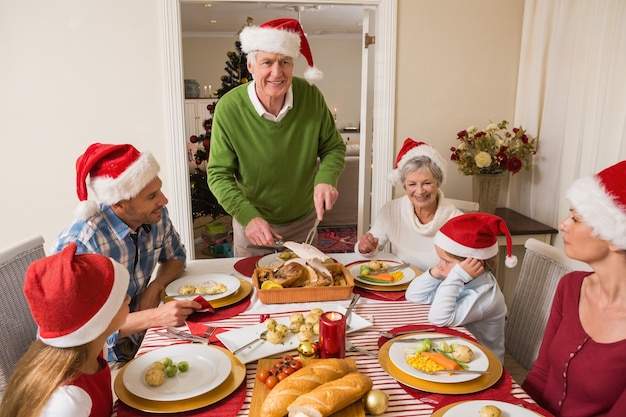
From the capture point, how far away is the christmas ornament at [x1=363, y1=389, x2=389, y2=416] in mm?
1086

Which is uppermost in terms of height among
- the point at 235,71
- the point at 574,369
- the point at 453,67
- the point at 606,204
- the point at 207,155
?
the point at 235,71

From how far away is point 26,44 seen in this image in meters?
2.84

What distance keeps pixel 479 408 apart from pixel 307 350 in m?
0.44

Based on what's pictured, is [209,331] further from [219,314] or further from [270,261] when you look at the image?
[270,261]

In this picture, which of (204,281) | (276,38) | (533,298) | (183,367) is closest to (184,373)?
(183,367)

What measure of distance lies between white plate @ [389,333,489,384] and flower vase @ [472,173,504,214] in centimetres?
184

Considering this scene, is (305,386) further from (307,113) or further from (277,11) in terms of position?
(277,11)

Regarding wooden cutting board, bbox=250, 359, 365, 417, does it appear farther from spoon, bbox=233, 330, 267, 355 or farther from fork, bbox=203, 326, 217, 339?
fork, bbox=203, 326, 217, 339

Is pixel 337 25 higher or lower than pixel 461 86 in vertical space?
higher

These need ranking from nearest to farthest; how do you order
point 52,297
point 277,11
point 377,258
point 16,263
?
point 52,297 → point 16,263 → point 377,258 → point 277,11

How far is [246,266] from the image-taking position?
2.06m

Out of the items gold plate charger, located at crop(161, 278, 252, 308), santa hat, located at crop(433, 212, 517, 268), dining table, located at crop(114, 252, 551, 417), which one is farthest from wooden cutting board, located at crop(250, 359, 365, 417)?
santa hat, located at crop(433, 212, 517, 268)

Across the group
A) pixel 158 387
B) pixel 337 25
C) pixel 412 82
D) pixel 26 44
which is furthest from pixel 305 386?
pixel 337 25

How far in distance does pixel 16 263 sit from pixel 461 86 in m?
2.70
